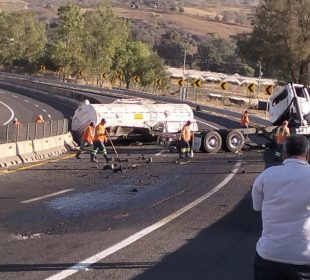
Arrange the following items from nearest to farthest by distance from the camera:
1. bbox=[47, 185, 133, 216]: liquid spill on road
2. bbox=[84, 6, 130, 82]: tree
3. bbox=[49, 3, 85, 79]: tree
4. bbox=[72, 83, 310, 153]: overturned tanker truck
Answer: bbox=[47, 185, 133, 216]: liquid spill on road
bbox=[72, 83, 310, 153]: overturned tanker truck
bbox=[84, 6, 130, 82]: tree
bbox=[49, 3, 85, 79]: tree

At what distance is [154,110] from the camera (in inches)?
1220

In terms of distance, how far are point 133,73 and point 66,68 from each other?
42.2ft

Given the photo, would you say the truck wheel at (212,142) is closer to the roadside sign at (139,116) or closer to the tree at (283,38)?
the roadside sign at (139,116)

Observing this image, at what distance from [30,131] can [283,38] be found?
3737 centimetres

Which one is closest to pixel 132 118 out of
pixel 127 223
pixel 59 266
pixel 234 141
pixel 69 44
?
pixel 234 141

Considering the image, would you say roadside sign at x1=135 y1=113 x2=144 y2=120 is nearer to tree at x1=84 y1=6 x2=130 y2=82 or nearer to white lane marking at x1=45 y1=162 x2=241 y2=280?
white lane marking at x1=45 y1=162 x2=241 y2=280

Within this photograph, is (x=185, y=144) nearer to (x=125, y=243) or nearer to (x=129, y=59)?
(x=125, y=243)

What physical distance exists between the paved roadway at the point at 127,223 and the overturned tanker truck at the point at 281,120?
6.05 m

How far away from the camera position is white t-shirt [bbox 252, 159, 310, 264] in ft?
14.6

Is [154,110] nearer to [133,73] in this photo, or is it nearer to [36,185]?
[36,185]

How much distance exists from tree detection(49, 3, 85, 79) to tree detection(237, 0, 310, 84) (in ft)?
141

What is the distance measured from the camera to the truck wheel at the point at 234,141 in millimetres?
27781

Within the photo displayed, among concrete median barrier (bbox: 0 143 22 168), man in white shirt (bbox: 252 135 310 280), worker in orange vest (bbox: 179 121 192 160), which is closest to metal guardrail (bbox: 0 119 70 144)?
concrete median barrier (bbox: 0 143 22 168)

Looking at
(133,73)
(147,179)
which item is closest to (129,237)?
(147,179)
